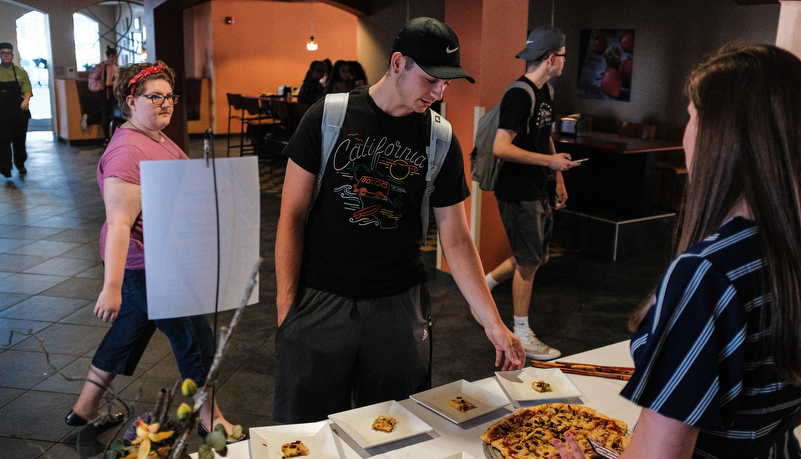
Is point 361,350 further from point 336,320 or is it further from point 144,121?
point 144,121

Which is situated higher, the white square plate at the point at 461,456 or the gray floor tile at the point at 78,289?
the white square plate at the point at 461,456

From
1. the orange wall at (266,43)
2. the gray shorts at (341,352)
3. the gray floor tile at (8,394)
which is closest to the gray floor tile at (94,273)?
the gray floor tile at (8,394)

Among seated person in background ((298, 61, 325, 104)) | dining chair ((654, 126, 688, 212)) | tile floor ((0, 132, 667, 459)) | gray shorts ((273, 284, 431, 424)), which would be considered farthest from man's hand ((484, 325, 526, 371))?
seated person in background ((298, 61, 325, 104))

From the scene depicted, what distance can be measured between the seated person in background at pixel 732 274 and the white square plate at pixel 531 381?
0.75 meters

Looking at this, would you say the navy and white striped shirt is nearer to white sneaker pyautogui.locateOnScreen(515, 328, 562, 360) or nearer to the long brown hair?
the long brown hair

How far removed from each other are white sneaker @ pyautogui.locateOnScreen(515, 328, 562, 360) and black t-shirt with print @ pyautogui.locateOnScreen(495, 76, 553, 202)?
74cm

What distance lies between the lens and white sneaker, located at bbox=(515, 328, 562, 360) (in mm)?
3443

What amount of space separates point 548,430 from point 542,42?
7.44 ft

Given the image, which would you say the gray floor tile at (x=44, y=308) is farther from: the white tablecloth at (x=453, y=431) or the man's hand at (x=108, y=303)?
the white tablecloth at (x=453, y=431)

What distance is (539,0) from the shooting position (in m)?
9.12

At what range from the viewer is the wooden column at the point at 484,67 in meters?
4.27

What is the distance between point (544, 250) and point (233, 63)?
11.4 metres

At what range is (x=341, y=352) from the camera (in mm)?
1728

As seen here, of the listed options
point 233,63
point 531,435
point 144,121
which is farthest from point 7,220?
point 233,63
